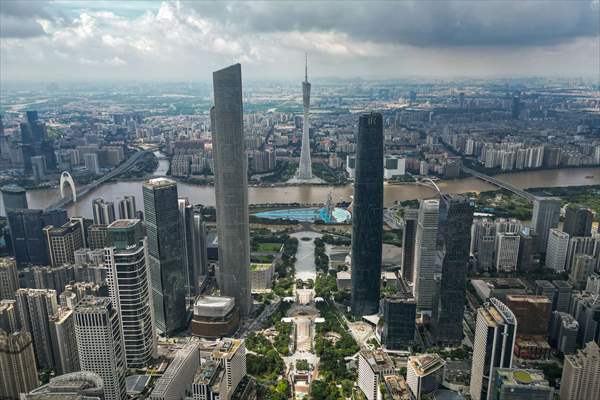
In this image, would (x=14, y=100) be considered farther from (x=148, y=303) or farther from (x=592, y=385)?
(x=592, y=385)

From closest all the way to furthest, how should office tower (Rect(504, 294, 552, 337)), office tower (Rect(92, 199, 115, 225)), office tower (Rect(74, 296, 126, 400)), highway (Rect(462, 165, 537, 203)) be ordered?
office tower (Rect(74, 296, 126, 400))
office tower (Rect(504, 294, 552, 337))
office tower (Rect(92, 199, 115, 225))
highway (Rect(462, 165, 537, 203))

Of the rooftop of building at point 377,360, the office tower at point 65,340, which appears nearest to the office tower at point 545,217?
the rooftop of building at point 377,360

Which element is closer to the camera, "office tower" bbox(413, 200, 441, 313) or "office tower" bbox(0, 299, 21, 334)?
"office tower" bbox(0, 299, 21, 334)

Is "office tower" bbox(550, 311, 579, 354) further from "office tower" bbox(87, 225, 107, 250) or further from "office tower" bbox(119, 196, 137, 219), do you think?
"office tower" bbox(119, 196, 137, 219)

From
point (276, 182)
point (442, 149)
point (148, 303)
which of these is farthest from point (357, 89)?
point (148, 303)

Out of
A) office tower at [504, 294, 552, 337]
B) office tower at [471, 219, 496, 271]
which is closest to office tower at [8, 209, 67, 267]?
office tower at [504, 294, 552, 337]

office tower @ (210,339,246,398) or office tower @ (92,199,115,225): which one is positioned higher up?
office tower @ (92,199,115,225)
